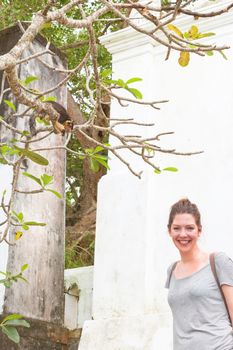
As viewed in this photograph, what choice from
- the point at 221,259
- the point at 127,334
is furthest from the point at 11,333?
the point at 127,334

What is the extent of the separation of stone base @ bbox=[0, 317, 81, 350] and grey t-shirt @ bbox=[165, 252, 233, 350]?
2.08 metres

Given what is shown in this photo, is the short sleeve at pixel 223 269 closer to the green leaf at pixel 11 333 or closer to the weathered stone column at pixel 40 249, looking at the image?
the green leaf at pixel 11 333

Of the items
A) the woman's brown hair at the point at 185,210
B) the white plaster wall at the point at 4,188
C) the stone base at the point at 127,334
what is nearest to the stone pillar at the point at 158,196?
the stone base at the point at 127,334

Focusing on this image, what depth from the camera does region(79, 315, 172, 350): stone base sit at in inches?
195

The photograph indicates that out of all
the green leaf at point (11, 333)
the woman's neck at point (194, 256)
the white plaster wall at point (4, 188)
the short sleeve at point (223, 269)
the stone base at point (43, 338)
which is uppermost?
the white plaster wall at point (4, 188)

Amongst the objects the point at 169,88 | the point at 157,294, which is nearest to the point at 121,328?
the point at 157,294

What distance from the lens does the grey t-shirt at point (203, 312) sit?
122 inches

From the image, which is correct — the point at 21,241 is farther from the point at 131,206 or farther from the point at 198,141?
the point at 198,141

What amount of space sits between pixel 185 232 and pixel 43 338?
2311mm

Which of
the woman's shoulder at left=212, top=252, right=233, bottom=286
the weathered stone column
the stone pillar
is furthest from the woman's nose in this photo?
the weathered stone column

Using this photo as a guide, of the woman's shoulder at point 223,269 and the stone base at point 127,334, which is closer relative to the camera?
the woman's shoulder at point 223,269

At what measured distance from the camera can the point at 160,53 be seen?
5777mm

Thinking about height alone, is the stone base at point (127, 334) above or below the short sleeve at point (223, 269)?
below

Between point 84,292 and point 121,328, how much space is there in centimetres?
78
